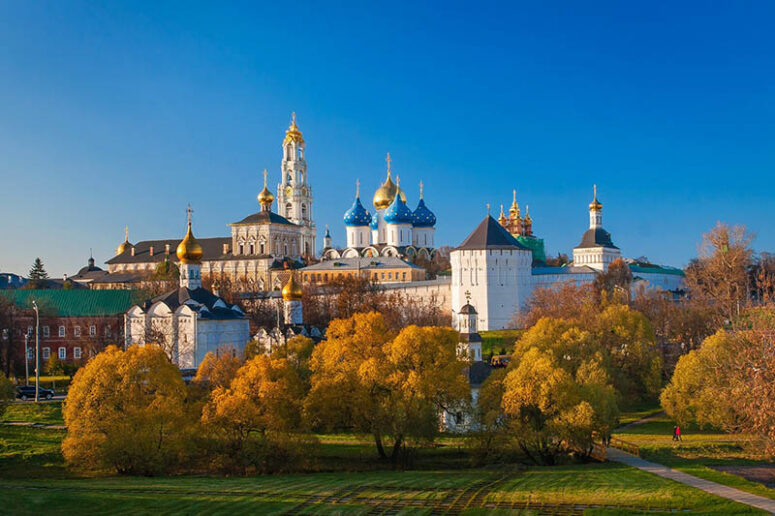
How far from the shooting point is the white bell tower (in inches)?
3686

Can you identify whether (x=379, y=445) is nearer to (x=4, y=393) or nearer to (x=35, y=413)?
Answer: (x=4, y=393)

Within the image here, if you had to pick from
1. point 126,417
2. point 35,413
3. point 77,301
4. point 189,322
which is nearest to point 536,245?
point 77,301

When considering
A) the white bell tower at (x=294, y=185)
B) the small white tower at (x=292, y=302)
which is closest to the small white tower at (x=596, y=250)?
the white bell tower at (x=294, y=185)

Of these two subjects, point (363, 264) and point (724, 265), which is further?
point (363, 264)

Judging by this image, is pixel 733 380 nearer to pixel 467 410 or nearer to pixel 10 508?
pixel 467 410

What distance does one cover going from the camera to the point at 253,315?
54.1 metres

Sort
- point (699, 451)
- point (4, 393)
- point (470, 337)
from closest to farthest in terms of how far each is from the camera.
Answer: point (699, 451) < point (4, 393) < point (470, 337)

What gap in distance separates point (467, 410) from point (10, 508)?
42.5 ft

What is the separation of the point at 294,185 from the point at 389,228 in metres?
15.2

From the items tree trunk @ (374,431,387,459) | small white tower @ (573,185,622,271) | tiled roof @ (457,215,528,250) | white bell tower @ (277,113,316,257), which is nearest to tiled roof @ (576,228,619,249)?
small white tower @ (573,185,622,271)

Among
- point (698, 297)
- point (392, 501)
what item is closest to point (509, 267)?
point (698, 297)

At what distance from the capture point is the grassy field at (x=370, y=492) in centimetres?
1905

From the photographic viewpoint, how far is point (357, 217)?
284 feet

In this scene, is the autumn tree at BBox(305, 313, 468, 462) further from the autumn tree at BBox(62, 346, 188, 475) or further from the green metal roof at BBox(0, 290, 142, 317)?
the green metal roof at BBox(0, 290, 142, 317)
